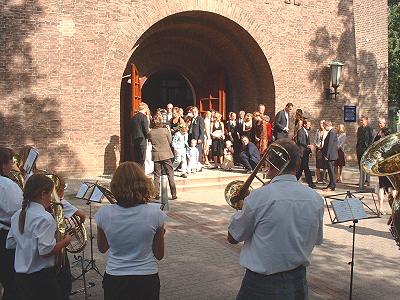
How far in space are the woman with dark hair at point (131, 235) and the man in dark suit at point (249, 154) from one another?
1011cm

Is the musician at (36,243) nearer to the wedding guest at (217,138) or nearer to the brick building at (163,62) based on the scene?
the brick building at (163,62)

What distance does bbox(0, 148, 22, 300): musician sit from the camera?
424 cm

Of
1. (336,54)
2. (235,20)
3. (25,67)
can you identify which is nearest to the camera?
(25,67)

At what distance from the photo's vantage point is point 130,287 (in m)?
3.17

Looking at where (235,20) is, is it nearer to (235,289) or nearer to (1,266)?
(235,289)

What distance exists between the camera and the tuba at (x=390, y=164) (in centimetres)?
398

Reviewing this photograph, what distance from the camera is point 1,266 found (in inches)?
172

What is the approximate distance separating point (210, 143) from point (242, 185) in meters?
10.3

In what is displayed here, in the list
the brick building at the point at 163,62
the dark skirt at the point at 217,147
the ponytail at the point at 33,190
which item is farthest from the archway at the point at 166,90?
the ponytail at the point at 33,190

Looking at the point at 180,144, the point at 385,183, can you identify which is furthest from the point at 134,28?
the point at 385,183

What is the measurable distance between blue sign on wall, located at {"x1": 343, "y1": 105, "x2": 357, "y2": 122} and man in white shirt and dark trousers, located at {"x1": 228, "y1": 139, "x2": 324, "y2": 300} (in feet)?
46.0

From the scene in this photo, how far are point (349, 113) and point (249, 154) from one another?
16.8 feet

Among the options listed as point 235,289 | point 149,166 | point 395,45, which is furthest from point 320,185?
point 395,45

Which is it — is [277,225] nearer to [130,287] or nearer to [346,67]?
[130,287]
